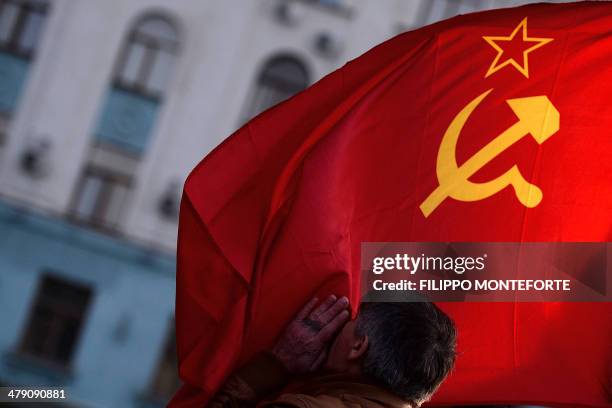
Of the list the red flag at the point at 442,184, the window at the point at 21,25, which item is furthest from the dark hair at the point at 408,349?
the window at the point at 21,25

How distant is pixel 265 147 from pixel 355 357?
0.91 meters

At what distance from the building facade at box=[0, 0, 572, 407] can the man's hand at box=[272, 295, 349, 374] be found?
560 inches

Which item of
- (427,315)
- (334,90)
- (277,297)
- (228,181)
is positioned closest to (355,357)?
(427,315)

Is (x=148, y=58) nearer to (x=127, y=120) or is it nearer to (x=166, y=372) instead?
(x=127, y=120)

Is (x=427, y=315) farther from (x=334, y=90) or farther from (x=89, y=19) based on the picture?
(x=89, y=19)

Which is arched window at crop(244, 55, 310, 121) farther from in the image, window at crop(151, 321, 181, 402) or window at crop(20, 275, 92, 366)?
window at crop(20, 275, 92, 366)

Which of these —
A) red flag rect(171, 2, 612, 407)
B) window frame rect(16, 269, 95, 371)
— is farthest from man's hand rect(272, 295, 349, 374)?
window frame rect(16, 269, 95, 371)

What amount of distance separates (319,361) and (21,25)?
50.4ft

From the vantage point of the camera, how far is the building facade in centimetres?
1677

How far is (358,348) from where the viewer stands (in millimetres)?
2475

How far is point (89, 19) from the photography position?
17234mm

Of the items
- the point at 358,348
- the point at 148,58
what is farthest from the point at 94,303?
the point at 358,348

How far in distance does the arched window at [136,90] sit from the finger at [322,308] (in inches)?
562

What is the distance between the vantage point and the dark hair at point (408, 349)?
94.5 inches
